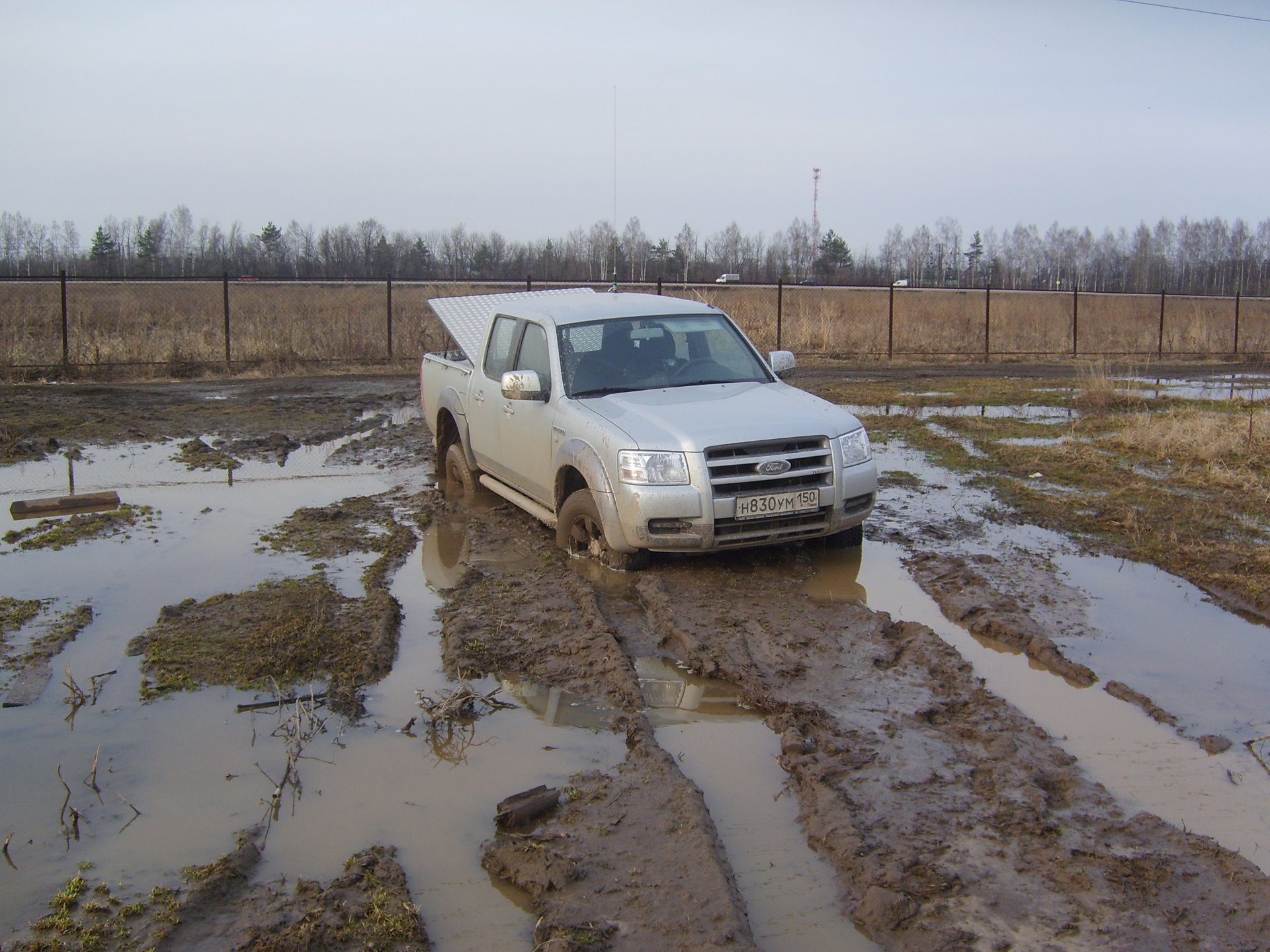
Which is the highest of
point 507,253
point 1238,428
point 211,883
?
point 507,253

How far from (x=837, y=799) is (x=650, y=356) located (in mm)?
4625

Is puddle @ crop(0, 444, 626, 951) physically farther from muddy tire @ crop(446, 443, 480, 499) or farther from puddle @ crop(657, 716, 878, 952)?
muddy tire @ crop(446, 443, 480, 499)

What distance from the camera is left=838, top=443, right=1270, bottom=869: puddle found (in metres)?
4.24

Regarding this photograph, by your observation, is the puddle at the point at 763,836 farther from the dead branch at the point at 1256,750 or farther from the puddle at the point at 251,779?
the dead branch at the point at 1256,750

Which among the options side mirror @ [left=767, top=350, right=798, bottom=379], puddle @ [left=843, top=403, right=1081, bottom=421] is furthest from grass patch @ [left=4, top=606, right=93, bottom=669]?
puddle @ [left=843, top=403, right=1081, bottom=421]

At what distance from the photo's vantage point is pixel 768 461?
686 cm

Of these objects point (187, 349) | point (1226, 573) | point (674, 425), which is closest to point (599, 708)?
point (674, 425)

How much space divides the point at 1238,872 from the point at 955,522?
532cm

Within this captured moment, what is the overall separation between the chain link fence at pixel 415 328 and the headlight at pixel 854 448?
5.55 m

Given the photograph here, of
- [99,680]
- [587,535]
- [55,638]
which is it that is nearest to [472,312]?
[587,535]

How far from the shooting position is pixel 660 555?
24.8 feet

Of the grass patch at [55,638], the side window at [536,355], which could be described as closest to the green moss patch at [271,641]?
the grass patch at [55,638]

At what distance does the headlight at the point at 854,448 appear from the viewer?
7.20m

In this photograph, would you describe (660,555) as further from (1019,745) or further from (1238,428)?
(1238,428)
